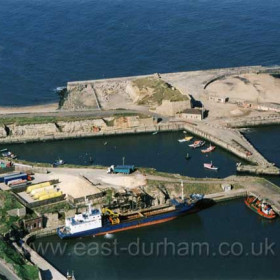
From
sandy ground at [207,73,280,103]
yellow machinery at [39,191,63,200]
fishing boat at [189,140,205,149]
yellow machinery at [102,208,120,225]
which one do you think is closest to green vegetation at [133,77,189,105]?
sandy ground at [207,73,280,103]

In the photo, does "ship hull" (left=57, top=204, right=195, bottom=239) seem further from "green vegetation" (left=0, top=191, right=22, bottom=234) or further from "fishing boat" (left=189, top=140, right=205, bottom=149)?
"fishing boat" (left=189, top=140, right=205, bottom=149)

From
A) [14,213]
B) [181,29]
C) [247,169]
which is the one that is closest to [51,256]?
[14,213]

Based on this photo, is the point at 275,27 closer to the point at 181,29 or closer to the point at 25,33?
the point at 181,29

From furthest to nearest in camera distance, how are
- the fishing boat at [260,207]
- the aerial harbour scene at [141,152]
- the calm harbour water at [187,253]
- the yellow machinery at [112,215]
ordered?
the fishing boat at [260,207]
the yellow machinery at [112,215]
the aerial harbour scene at [141,152]
the calm harbour water at [187,253]

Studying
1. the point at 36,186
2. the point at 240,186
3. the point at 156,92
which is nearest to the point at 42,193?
the point at 36,186

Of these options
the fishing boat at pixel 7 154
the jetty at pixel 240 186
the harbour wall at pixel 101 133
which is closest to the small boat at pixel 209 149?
the harbour wall at pixel 101 133

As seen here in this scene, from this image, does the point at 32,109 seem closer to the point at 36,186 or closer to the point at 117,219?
the point at 36,186

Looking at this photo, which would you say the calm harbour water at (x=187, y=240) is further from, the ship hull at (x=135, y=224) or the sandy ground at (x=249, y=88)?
the sandy ground at (x=249, y=88)
